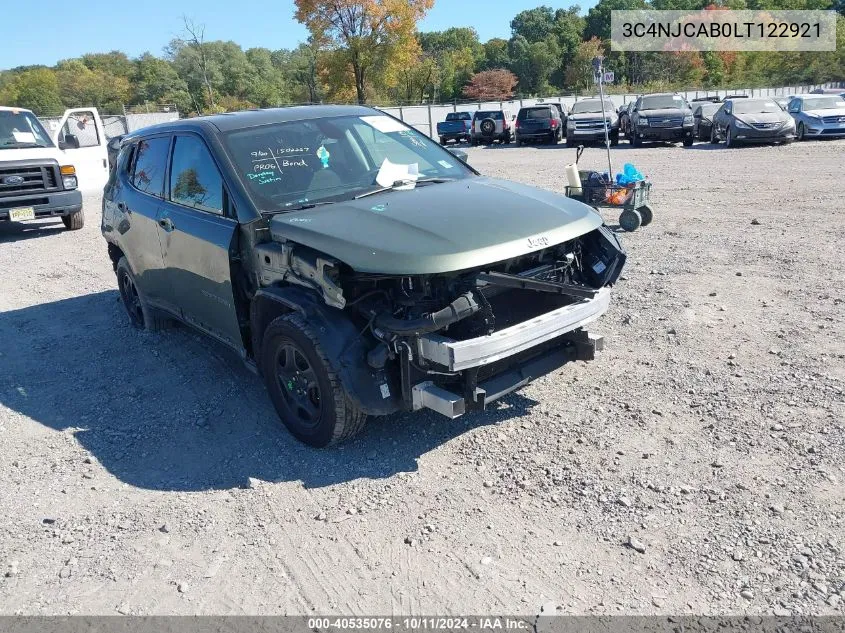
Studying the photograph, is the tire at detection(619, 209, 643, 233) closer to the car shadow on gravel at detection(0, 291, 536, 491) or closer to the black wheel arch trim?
the car shadow on gravel at detection(0, 291, 536, 491)

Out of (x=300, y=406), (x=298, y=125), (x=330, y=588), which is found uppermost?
(x=298, y=125)

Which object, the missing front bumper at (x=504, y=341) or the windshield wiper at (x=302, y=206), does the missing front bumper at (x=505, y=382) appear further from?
the windshield wiper at (x=302, y=206)

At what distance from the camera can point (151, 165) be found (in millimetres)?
5723

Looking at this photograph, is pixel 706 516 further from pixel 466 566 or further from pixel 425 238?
pixel 425 238

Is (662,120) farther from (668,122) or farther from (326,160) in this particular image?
(326,160)

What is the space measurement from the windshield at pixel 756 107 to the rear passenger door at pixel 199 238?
64.9 ft

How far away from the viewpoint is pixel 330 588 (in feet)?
10.0

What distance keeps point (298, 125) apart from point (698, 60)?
2894 inches

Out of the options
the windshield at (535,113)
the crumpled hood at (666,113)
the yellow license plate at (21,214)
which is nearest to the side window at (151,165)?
A: the yellow license plate at (21,214)

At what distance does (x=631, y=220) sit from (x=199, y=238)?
253 inches

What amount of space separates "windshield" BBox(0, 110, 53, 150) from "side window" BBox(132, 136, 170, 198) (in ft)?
25.9

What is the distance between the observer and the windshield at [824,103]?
2159 centimetres

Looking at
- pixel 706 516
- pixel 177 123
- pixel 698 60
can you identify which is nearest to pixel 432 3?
pixel 698 60

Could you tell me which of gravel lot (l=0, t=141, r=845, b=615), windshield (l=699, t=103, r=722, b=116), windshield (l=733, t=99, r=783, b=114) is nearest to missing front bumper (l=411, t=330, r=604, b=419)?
gravel lot (l=0, t=141, r=845, b=615)
